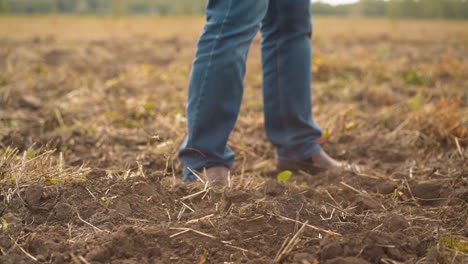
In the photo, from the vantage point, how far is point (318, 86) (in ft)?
13.7

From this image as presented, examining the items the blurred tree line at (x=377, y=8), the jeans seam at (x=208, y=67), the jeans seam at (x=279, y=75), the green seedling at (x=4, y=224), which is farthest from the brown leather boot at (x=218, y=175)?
the blurred tree line at (x=377, y=8)

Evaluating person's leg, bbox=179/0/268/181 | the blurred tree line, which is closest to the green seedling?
person's leg, bbox=179/0/268/181

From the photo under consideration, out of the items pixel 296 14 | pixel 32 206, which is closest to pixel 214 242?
pixel 32 206

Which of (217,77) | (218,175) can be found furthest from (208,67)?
(218,175)

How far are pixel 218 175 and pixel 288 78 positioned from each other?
62 centimetres

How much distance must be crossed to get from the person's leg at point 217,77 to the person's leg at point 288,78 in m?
0.30

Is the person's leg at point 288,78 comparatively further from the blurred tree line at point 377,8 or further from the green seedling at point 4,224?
the blurred tree line at point 377,8

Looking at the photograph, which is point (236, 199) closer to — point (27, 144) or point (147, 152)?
point (147, 152)

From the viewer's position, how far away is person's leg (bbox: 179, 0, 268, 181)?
1692 millimetres

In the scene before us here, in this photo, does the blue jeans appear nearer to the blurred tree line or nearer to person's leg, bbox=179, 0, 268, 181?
person's leg, bbox=179, 0, 268, 181

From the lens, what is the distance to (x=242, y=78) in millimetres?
1801

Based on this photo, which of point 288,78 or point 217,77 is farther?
point 288,78

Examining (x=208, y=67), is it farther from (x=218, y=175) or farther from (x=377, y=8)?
(x=377, y=8)

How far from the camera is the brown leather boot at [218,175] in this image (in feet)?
5.71
